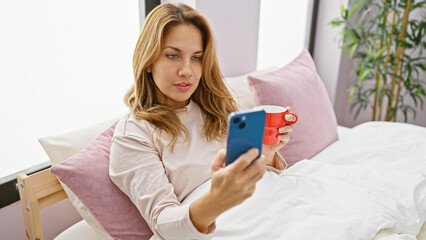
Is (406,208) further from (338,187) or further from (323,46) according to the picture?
(323,46)

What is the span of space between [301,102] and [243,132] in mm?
1013

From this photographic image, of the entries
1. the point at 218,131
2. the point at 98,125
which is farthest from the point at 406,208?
the point at 98,125

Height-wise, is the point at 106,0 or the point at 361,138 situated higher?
the point at 106,0

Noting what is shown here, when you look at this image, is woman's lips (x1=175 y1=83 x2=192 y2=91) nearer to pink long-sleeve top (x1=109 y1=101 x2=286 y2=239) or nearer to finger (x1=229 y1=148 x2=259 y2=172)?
pink long-sleeve top (x1=109 y1=101 x2=286 y2=239)

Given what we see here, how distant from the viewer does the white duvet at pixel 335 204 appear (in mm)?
938

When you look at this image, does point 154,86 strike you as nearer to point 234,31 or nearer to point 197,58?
point 197,58

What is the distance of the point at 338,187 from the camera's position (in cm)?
113

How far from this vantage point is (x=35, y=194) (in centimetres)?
104

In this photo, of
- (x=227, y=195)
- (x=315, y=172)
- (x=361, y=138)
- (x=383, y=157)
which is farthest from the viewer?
(x=361, y=138)

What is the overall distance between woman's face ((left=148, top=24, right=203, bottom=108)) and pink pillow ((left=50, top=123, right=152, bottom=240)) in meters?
0.30

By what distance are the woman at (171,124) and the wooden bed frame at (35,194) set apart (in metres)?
0.24

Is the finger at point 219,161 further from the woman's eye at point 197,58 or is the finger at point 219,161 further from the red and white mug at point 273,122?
the woman's eye at point 197,58

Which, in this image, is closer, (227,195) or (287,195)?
(227,195)

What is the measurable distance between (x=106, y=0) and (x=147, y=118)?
0.74m
